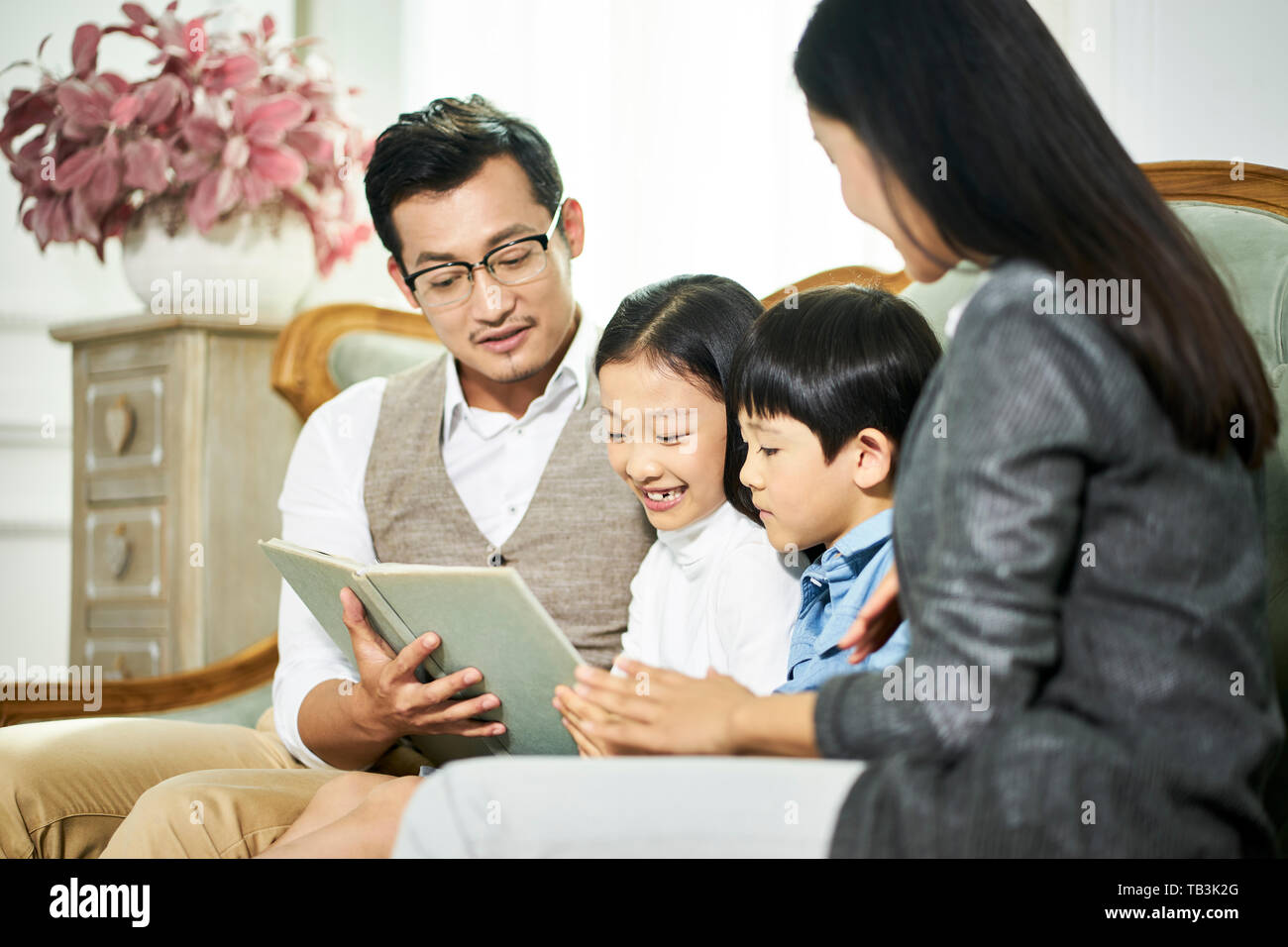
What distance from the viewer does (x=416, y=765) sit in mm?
1533

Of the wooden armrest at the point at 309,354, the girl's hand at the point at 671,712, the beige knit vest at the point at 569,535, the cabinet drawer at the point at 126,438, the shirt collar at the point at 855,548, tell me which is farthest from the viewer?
the cabinet drawer at the point at 126,438

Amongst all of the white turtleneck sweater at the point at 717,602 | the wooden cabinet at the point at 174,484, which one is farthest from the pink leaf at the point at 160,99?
the white turtleneck sweater at the point at 717,602

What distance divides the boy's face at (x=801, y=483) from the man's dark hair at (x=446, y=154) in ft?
1.97

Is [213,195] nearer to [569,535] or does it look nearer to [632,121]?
[632,121]

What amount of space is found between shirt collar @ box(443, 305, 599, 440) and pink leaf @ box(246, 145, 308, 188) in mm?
739

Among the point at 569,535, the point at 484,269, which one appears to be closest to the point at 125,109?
the point at 484,269

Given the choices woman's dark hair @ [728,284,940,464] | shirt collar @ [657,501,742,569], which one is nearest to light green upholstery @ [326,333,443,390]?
shirt collar @ [657,501,742,569]

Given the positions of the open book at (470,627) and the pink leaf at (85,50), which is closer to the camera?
the open book at (470,627)

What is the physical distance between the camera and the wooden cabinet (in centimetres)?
224

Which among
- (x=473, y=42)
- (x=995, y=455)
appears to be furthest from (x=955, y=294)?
(x=473, y=42)

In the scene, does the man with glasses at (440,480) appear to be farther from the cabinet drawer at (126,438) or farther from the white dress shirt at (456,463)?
the cabinet drawer at (126,438)

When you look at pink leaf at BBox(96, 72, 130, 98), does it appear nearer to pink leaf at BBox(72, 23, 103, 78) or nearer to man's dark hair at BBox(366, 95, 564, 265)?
pink leaf at BBox(72, 23, 103, 78)

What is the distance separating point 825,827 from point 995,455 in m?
0.26

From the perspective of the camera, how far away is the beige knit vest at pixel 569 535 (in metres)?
1.54
